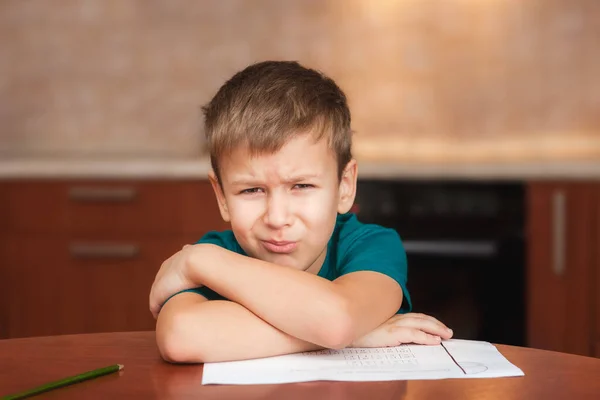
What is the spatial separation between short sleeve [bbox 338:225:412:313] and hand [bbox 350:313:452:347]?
139mm

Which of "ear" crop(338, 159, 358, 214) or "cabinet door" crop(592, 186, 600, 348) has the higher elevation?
"ear" crop(338, 159, 358, 214)

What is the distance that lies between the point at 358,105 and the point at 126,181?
1.01 m

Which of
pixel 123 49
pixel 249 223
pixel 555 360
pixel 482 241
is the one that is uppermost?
pixel 123 49

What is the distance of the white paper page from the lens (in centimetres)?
84

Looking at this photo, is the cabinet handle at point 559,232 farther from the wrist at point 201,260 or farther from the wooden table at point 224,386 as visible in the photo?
the wrist at point 201,260

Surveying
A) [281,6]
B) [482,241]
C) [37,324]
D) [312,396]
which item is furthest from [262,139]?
[281,6]

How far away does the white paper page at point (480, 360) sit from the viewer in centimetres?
84

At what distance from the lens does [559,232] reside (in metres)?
2.46

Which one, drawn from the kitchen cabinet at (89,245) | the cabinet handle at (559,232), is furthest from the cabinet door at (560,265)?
the kitchen cabinet at (89,245)

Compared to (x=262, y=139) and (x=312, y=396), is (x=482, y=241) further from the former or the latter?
(x=312, y=396)

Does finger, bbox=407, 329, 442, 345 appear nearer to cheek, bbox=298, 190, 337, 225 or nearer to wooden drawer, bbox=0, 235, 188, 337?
cheek, bbox=298, 190, 337, 225

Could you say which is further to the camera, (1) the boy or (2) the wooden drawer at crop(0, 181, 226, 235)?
(2) the wooden drawer at crop(0, 181, 226, 235)

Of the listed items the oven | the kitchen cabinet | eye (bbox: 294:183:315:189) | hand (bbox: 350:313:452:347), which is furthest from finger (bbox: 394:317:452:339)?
the kitchen cabinet

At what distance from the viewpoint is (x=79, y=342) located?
3.34ft
